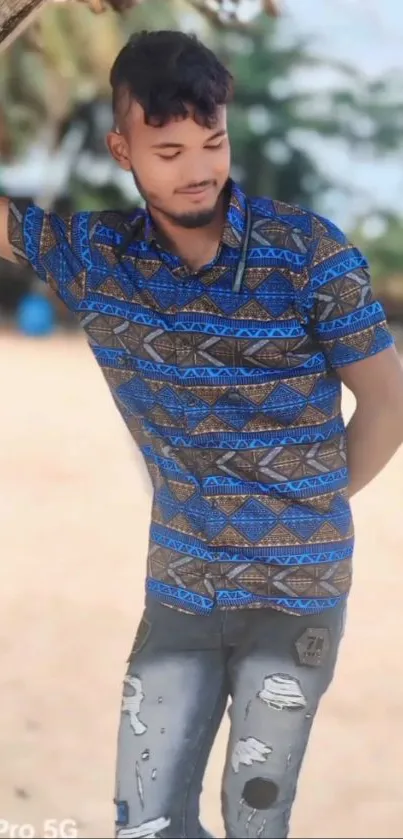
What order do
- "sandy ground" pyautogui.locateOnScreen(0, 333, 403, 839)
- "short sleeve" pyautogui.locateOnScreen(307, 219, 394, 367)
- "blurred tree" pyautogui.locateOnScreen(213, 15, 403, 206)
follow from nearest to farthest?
"short sleeve" pyautogui.locateOnScreen(307, 219, 394, 367)
"sandy ground" pyautogui.locateOnScreen(0, 333, 403, 839)
"blurred tree" pyautogui.locateOnScreen(213, 15, 403, 206)

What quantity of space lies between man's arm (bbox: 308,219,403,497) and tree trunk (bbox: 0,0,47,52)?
485mm

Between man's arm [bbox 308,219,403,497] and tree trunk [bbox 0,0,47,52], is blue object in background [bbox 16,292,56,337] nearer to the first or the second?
tree trunk [bbox 0,0,47,52]

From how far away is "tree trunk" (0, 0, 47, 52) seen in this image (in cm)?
140

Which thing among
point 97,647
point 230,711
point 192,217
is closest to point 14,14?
point 192,217

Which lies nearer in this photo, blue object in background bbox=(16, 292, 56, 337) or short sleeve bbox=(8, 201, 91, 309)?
short sleeve bbox=(8, 201, 91, 309)

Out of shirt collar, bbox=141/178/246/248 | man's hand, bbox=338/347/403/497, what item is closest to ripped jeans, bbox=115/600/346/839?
man's hand, bbox=338/347/403/497

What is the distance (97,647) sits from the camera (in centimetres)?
281

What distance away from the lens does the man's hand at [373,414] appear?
1.29m

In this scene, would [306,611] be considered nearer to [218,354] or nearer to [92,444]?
[218,354]

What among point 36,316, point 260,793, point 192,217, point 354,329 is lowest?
point 260,793

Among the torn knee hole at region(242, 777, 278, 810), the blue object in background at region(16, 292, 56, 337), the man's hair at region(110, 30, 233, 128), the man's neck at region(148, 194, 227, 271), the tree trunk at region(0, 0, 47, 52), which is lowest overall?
the torn knee hole at region(242, 777, 278, 810)

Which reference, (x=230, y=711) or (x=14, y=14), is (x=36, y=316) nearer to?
(x=14, y=14)

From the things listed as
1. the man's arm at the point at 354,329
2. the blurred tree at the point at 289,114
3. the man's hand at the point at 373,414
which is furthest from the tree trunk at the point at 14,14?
the blurred tree at the point at 289,114

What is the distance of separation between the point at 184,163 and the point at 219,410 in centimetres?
29
